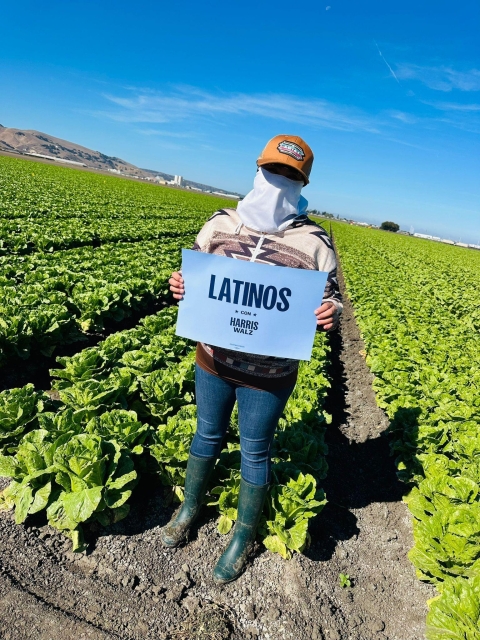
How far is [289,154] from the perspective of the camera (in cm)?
223

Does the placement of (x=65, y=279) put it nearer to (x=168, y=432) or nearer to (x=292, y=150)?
(x=168, y=432)

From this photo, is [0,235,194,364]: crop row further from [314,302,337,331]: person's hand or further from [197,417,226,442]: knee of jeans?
[314,302,337,331]: person's hand

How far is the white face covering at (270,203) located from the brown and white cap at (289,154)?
82mm

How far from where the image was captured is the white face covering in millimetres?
2320

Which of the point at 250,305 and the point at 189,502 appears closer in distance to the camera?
the point at 250,305

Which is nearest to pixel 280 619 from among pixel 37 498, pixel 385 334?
pixel 37 498

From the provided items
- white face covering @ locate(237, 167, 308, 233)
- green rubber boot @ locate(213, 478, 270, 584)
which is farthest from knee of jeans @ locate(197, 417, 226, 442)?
white face covering @ locate(237, 167, 308, 233)

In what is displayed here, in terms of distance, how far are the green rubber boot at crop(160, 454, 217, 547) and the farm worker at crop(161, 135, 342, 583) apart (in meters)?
0.06

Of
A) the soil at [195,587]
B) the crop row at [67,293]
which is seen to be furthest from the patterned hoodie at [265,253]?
the crop row at [67,293]

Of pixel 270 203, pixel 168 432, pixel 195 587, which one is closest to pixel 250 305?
pixel 270 203

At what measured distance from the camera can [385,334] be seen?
950cm

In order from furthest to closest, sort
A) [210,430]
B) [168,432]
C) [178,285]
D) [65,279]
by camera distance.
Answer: [65,279]
[168,432]
[210,430]
[178,285]

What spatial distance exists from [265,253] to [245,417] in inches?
41.0

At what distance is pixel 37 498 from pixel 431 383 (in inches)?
220
